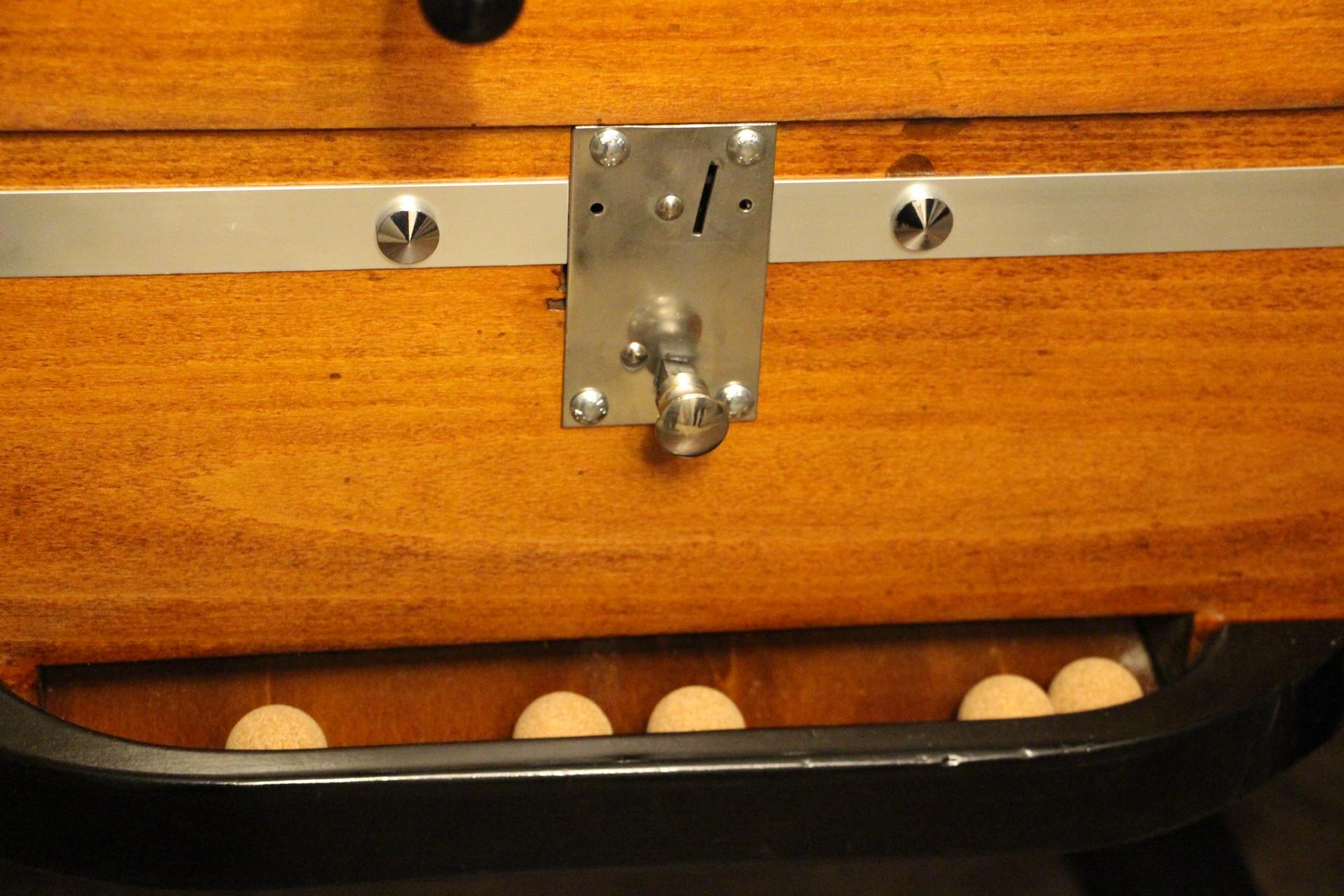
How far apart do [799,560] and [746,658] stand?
0.33 ft

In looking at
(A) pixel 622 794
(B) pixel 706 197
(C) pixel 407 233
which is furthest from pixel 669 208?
(A) pixel 622 794

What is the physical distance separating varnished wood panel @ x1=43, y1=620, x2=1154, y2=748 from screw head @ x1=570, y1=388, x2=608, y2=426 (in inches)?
7.2

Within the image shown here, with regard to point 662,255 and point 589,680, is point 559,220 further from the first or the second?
point 589,680

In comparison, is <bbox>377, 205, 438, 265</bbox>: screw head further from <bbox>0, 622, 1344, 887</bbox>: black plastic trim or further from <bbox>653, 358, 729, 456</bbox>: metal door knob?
<bbox>0, 622, 1344, 887</bbox>: black plastic trim

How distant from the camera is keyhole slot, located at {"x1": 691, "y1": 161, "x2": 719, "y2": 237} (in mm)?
620

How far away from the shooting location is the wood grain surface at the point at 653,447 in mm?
614

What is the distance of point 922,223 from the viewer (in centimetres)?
64

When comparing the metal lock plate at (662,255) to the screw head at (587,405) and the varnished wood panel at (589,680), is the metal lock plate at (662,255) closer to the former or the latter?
the screw head at (587,405)

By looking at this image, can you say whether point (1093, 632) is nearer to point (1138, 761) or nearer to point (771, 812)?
point (1138, 761)

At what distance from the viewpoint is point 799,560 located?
743 mm

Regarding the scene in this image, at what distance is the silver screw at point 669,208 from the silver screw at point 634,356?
0.22 ft

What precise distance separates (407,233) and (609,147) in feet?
0.31

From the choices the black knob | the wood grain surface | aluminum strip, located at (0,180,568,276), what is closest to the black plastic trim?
the wood grain surface

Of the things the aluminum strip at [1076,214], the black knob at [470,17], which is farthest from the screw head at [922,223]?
the black knob at [470,17]
